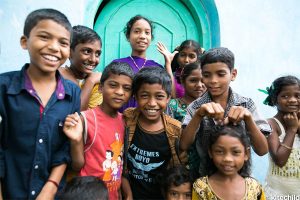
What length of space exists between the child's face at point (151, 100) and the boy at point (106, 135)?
10 cm

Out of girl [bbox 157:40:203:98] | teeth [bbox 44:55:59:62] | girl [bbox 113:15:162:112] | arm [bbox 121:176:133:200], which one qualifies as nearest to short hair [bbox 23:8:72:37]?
teeth [bbox 44:55:59:62]

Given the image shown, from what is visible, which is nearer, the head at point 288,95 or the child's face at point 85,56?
the child's face at point 85,56

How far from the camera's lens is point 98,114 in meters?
2.06

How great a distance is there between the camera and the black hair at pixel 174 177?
215 centimetres

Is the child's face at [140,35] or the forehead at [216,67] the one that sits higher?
the child's face at [140,35]

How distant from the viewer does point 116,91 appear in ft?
6.88

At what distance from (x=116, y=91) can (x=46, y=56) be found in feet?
1.77

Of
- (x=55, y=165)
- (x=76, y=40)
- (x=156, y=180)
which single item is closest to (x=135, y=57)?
(x=76, y=40)

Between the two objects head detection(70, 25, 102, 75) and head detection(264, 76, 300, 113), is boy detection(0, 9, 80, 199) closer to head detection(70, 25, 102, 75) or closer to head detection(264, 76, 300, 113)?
head detection(70, 25, 102, 75)

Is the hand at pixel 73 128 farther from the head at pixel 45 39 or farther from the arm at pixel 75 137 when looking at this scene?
the head at pixel 45 39

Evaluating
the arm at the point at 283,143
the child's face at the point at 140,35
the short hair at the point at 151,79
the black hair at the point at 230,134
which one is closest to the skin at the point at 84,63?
the short hair at the point at 151,79

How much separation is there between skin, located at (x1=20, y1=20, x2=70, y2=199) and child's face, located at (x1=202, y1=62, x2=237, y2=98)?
941 millimetres

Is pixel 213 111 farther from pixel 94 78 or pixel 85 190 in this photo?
pixel 94 78

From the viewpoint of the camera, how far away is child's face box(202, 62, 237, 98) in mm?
2127
